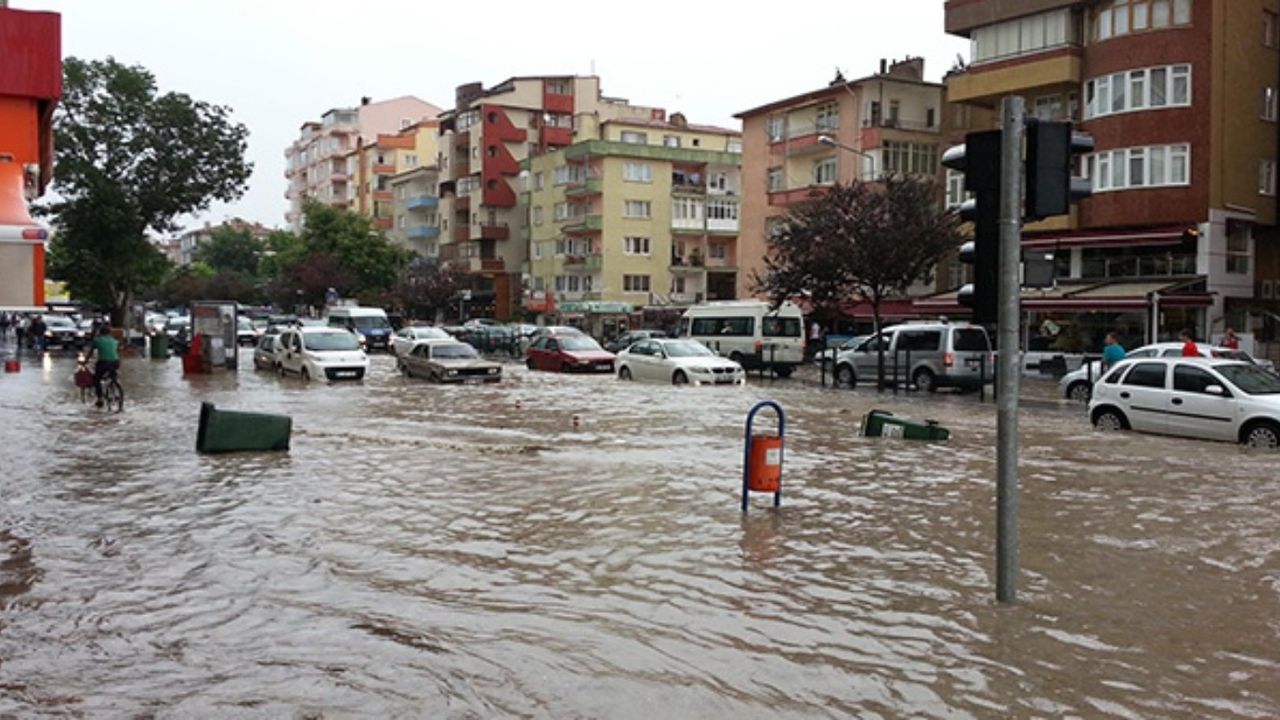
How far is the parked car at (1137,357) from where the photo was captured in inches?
977

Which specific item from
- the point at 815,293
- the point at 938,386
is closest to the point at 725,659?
the point at 938,386

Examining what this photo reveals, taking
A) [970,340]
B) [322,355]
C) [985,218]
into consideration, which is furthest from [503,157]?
[985,218]

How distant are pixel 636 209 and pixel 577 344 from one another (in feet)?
121

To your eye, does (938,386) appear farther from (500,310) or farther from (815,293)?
(500,310)

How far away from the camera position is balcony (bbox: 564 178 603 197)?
73.9 m

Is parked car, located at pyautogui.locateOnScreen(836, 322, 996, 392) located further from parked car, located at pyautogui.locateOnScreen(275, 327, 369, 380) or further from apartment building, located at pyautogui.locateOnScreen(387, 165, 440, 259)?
apartment building, located at pyautogui.locateOnScreen(387, 165, 440, 259)

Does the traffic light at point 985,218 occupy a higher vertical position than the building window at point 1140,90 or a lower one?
lower

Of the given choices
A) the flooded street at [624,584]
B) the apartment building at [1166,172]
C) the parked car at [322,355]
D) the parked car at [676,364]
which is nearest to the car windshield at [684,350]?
the parked car at [676,364]

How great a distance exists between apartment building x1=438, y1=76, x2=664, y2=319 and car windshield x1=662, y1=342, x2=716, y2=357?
5334 centimetres

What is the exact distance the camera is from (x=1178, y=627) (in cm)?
737

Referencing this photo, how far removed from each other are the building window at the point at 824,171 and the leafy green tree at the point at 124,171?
91.3 ft

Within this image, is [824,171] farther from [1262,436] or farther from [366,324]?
[1262,436]

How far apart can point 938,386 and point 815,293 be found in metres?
11.7

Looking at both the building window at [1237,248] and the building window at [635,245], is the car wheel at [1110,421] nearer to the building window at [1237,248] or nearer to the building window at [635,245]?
the building window at [1237,248]
